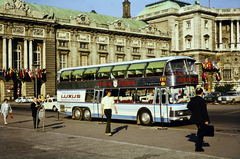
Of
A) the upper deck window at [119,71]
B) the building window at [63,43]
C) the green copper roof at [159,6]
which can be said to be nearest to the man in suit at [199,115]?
the upper deck window at [119,71]

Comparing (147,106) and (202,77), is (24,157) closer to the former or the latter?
(147,106)

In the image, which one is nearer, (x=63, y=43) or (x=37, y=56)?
(x=37, y=56)

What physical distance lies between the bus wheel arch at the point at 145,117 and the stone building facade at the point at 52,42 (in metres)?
33.8

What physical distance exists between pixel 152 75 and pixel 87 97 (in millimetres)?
6265

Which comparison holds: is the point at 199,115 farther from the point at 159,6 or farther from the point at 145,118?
the point at 159,6

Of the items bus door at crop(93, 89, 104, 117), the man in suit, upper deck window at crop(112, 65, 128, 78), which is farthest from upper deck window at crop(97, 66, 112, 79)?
the man in suit

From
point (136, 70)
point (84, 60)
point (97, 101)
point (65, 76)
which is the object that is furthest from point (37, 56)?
point (136, 70)

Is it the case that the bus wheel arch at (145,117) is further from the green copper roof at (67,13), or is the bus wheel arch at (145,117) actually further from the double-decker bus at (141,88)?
the green copper roof at (67,13)

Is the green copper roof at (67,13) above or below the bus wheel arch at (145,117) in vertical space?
above

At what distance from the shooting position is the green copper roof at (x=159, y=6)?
7925 cm

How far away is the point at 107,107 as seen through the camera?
14.6m

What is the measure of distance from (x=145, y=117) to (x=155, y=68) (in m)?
3.14

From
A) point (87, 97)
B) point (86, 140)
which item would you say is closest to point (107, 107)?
point (86, 140)

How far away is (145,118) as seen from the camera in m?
19.0
